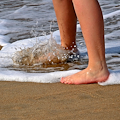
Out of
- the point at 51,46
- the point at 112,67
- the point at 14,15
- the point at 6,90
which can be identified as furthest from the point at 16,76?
the point at 14,15

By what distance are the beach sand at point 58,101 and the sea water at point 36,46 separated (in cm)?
18

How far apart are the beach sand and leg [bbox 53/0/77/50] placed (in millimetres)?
795

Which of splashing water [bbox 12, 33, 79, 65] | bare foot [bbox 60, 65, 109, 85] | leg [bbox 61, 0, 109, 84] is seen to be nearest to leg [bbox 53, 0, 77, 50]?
splashing water [bbox 12, 33, 79, 65]

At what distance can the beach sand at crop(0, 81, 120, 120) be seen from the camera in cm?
149

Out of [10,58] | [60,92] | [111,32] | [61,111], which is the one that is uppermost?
[61,111]

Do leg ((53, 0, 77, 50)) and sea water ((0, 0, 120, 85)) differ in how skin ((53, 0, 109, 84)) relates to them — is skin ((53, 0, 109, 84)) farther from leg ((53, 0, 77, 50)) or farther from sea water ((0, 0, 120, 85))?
leg ((53, 0, 77, 50))

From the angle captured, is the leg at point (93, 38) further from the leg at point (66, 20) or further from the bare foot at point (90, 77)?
the leg at point (66, 20)

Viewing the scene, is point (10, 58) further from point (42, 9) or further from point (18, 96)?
point (42, 9)

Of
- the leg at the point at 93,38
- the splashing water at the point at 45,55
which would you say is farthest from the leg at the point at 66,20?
the leg at the point at 93,38

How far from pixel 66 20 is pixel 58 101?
1.20m

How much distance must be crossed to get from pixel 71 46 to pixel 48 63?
0.98 ft

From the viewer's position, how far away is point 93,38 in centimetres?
201

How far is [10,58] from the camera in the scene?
307cm

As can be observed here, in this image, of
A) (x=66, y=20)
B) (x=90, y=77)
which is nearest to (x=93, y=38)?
(x=90, y=77)
